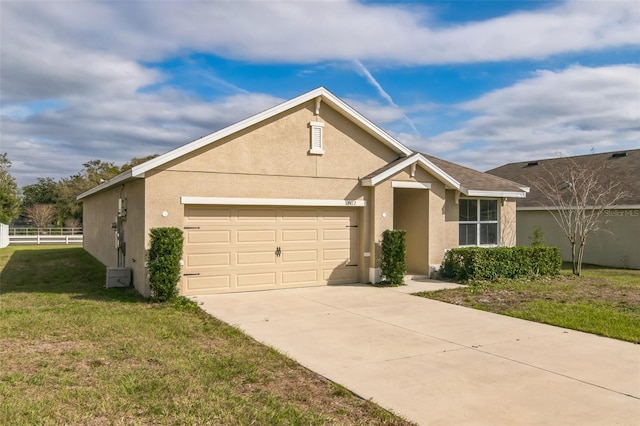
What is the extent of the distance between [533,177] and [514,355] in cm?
1994

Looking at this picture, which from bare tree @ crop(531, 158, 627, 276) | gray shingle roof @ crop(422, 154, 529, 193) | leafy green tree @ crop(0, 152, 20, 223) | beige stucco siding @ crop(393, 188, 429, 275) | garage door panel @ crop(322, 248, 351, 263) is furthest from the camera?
leafy green tree @ crop(0, 152, 20, 223)

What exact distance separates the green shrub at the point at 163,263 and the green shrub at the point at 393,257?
18.8 ft

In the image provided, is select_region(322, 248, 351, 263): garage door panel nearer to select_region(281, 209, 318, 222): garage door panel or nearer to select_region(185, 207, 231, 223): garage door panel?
select_region(281, 209, 318, 222): garage door panel

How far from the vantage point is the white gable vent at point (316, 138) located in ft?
44.2

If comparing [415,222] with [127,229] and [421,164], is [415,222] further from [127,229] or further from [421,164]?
[127,229]

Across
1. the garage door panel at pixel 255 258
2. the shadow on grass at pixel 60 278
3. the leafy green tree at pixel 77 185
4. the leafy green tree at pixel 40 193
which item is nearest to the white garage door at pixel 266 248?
the garage door panel at pixel 255 258

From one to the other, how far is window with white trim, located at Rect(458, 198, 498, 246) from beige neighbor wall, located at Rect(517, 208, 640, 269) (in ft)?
19.9

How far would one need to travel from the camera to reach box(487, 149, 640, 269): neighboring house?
1927 cm

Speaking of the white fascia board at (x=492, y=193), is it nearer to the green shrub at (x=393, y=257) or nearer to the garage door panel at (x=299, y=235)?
the green shrub at (x=393, y=257)

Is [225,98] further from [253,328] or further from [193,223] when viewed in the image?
[253,328]

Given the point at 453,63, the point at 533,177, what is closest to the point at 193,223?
the point at 453,63

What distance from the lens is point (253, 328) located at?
28.4 ft

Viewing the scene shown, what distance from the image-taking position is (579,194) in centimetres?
2030

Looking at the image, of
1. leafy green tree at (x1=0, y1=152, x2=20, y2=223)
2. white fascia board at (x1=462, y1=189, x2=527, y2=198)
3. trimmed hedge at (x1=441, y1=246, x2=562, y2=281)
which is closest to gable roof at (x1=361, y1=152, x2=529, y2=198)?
white fascia board at (x1=462, y1=189, x2=527, y2=198)
